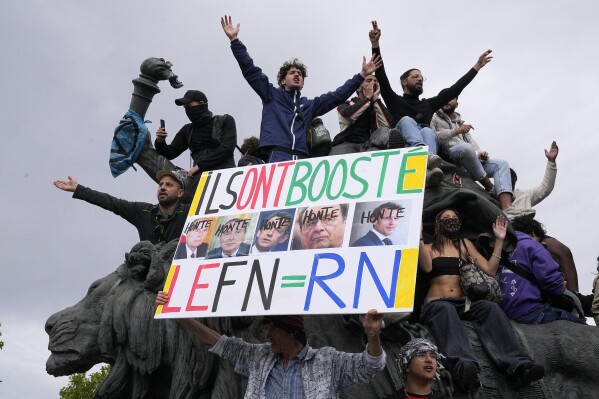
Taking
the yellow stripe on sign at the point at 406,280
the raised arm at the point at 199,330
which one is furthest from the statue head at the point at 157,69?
the yellow stripe on sign at the point at 406,280

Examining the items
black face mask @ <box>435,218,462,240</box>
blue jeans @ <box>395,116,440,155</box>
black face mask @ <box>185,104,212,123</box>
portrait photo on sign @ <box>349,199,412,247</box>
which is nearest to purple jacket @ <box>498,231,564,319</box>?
black face mask @ <box>435,218,462,240</box>

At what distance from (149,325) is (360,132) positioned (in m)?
4.37

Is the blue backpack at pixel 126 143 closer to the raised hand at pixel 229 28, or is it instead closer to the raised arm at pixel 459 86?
the raised hand at pixel 229 28

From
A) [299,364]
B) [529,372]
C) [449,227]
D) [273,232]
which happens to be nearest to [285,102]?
[449,227]

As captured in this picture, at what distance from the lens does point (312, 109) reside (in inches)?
379

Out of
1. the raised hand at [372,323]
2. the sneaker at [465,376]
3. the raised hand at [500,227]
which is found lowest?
the raised hand at [372,323]

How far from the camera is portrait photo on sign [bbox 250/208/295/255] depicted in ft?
20.4

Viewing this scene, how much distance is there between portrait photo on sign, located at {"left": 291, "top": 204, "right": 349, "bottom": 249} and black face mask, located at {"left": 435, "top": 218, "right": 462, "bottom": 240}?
6.44ft

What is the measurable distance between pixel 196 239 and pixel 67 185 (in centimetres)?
347

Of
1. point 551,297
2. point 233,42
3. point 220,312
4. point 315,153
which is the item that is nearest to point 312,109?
point 315,153

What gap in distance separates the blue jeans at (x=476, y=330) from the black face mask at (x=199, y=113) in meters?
3.79

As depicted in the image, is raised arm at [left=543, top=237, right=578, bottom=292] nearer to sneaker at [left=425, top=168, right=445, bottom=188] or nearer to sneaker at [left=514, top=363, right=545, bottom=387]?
sneaker at [left=425, top=168, right=445, bottom=188]

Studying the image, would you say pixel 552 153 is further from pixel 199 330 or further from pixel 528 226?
pixel 199 330

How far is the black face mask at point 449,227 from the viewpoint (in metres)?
7.88
